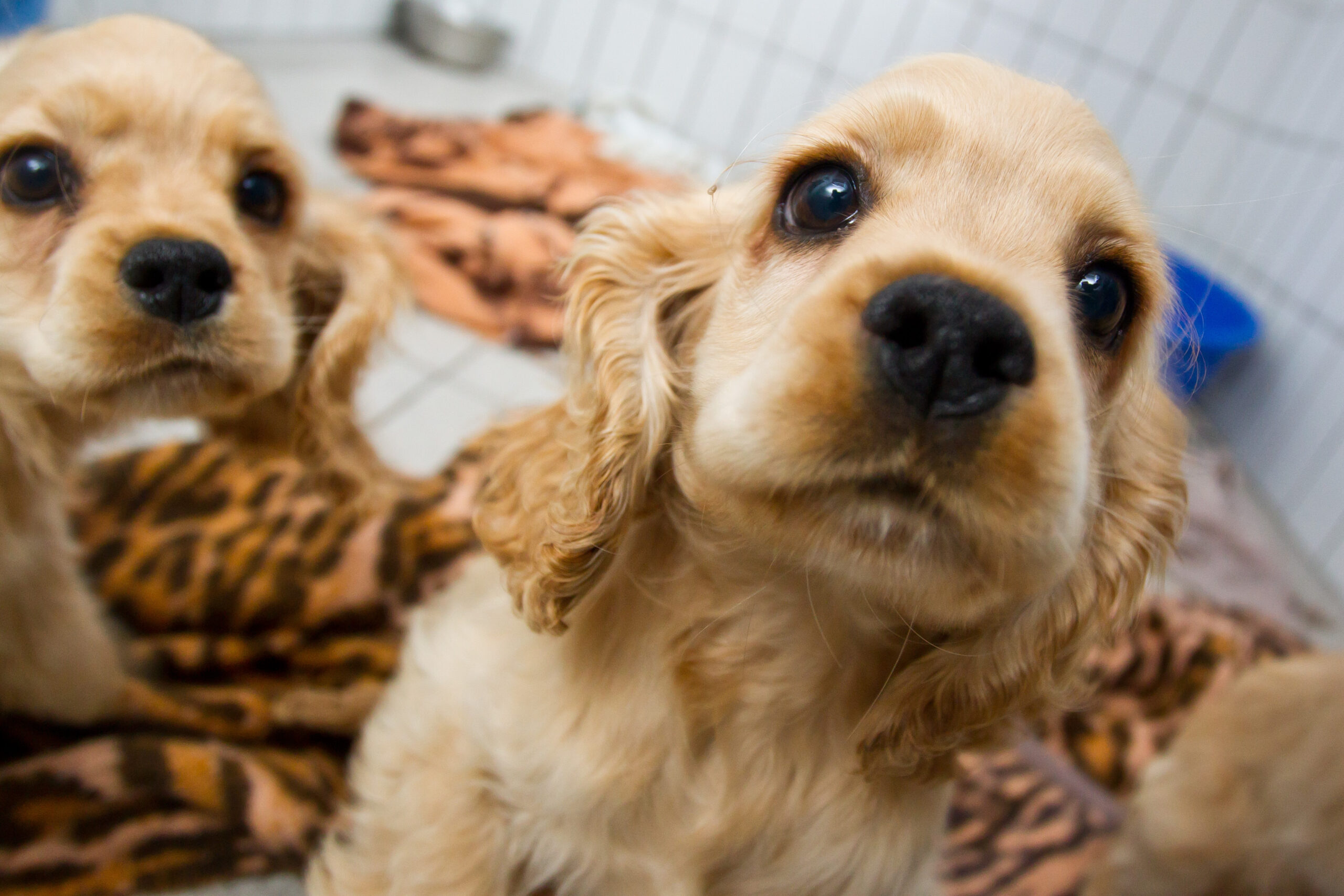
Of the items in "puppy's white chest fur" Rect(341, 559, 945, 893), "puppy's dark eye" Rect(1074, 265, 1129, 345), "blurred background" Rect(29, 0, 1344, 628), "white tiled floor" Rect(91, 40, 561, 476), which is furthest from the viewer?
"blurred background" Rect(29, 0, 1344, 628)

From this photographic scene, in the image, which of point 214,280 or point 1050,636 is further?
point 214,280

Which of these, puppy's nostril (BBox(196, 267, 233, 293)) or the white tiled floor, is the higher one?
puppy's nostril (BBox(196, 267, 233, 293))

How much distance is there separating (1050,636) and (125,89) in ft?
4.56

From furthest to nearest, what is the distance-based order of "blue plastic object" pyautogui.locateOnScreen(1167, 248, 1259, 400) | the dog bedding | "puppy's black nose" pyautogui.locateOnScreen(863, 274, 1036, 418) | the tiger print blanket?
"blue plastic object" pyautogui.locateOnScreen(1167, 248, 1259, 400), the dog bedding, the tiger print blanket, "puppy's black nose" pyautogui.locateOnScreen(863, 274, 1036, 418)

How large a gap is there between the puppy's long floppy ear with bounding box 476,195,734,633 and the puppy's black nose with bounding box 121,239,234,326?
43 centimetres

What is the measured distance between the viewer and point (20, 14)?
200 centimetres

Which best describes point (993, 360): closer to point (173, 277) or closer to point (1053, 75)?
point (173, 277)

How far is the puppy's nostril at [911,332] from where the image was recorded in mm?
691

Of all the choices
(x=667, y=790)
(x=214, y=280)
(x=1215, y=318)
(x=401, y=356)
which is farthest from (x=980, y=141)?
(x=1215, y=318)

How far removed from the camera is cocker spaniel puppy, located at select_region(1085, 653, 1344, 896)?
145 centimetres

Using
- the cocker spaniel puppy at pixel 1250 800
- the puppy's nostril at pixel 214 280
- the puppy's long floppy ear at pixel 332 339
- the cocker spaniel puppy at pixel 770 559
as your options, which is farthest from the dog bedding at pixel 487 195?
the cocker spaniel puppy at pixel 1250 800

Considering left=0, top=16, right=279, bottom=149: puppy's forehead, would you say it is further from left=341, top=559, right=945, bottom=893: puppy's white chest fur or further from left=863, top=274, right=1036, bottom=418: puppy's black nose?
left=863, top=274, right=1036, bottom=418: puppy's black nose

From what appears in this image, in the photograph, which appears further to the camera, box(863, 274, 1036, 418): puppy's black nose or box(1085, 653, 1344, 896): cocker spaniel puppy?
box(1085, 653, 1344, 896): cocker spaniel puppy

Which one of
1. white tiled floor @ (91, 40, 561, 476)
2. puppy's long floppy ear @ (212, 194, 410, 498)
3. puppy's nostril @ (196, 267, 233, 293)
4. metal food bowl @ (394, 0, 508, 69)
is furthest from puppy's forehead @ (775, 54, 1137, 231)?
metal food bowl @ (394, 0, 508, 69)
